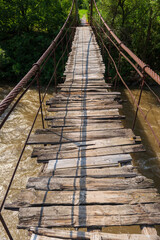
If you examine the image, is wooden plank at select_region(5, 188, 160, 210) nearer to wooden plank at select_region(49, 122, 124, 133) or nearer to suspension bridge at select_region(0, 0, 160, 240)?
suspension bridge at select_region(0, 0, 160, 240)

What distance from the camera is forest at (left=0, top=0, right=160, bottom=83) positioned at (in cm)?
1059

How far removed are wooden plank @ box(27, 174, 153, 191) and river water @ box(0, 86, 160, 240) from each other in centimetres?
248

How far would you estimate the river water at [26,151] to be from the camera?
14.6ft

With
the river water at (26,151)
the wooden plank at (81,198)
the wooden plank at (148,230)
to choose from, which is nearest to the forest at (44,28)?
the river water at (26,151)

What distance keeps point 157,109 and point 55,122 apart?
685cm

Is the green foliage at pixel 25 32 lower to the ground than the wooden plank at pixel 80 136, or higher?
higher

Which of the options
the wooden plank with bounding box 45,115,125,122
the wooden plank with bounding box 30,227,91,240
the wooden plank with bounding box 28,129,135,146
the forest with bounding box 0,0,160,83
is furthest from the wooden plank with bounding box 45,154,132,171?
the forest with bounding box 0,0,160,83

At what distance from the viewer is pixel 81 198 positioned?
1.83m

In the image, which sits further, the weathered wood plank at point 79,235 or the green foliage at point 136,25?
the green foliage at point 136,25

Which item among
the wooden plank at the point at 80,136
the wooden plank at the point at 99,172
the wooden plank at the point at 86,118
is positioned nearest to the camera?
the wooden plank at the point at 99,172

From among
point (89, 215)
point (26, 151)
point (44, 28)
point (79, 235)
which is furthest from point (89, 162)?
point (44, 28)

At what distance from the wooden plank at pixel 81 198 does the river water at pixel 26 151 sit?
8.27 feet

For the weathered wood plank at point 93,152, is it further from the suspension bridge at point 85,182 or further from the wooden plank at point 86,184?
the wooden plank at point 86,184

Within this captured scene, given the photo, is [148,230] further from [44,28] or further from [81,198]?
[44,28]
